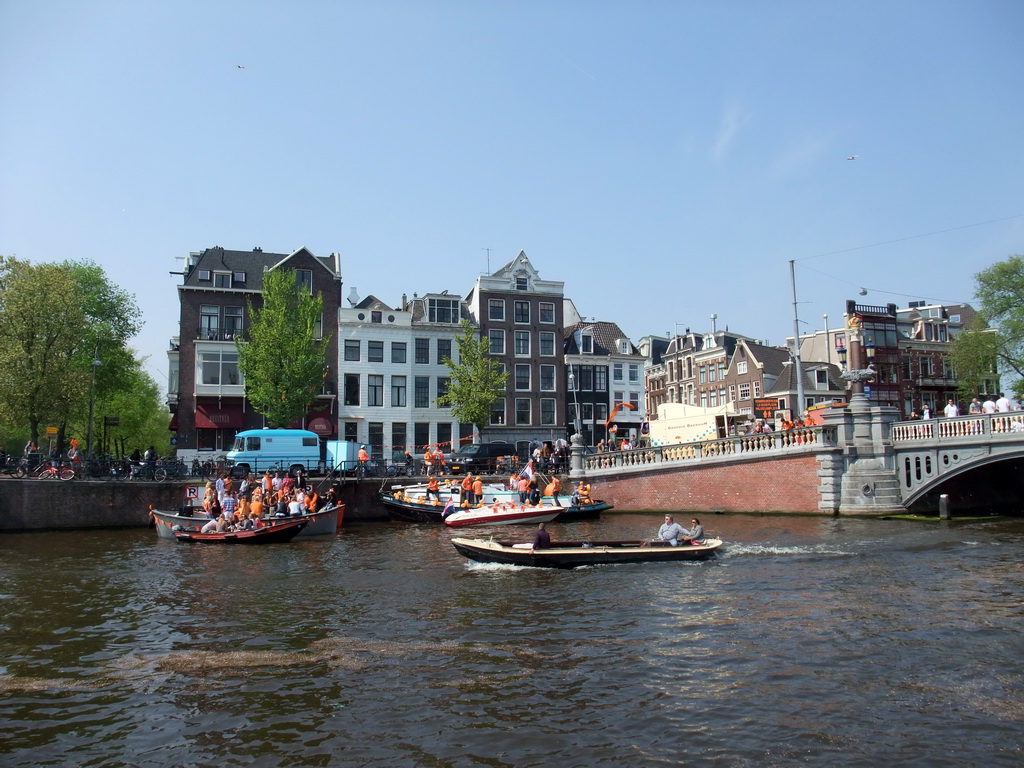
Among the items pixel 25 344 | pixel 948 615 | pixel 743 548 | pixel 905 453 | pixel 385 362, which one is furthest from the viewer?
pixel 385 362

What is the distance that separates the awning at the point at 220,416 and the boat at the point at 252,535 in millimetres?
21328

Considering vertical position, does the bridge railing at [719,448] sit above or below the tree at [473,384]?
below

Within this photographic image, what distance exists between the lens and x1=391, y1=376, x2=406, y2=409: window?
55531mm

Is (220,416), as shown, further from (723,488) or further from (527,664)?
(527,664)

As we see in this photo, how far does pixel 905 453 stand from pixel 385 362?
34.4 metres

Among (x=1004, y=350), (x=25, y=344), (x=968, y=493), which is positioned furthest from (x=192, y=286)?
(x=1004, y=350)

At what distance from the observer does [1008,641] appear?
13.4 metres

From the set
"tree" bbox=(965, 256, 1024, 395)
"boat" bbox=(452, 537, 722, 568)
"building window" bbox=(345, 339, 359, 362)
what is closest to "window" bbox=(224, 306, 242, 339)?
"building window" bbox=(345, 339, 359, 362)

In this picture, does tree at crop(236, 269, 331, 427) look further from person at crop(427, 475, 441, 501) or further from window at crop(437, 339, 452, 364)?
person at crop(427, 475, 441, 501)

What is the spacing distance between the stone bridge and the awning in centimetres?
2848

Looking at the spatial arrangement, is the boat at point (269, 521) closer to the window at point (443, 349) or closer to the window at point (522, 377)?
the window at point (443, 349)

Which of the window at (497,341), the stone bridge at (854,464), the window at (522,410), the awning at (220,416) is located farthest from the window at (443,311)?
the stone bridge at (854,464)

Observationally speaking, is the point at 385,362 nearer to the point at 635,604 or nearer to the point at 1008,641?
the point at 635,604

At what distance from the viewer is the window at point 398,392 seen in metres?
55.5
